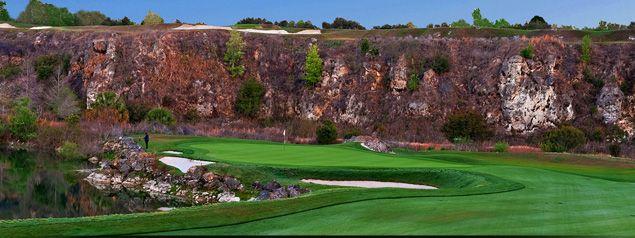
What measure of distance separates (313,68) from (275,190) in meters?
39.9

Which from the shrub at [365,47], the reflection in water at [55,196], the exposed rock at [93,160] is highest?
the shrub at [365,47]

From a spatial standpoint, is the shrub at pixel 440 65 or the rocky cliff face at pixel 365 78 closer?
the rocky cliff face at pixel 365 78

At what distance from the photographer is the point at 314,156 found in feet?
98.9

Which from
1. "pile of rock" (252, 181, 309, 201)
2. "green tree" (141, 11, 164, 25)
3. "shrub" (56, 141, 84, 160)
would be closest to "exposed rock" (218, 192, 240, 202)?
"pile of rock" (252, 181, 309, 201)

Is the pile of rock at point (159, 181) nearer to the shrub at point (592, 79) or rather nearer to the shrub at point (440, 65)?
the shrub at point (440, 65)

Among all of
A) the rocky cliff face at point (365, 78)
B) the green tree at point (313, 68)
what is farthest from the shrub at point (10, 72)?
the green tree at point (313, 68)

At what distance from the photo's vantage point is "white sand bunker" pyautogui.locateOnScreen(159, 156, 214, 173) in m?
28.9

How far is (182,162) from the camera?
30.6m

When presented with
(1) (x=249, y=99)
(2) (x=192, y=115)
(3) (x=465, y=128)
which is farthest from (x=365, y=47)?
(3) (x=465, y=128)

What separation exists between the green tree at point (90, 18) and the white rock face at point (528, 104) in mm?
75142

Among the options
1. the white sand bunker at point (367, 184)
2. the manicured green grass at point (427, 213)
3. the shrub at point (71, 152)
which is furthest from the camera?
the shrub at point (71, 152)

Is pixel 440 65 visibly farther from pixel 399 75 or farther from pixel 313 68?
pixel 313 68

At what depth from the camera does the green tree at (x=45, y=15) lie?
99062 millimetres

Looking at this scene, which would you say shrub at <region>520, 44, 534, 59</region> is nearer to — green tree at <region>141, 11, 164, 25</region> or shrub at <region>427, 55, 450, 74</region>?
shrub at <region>427, 55, 450, 74</region>
